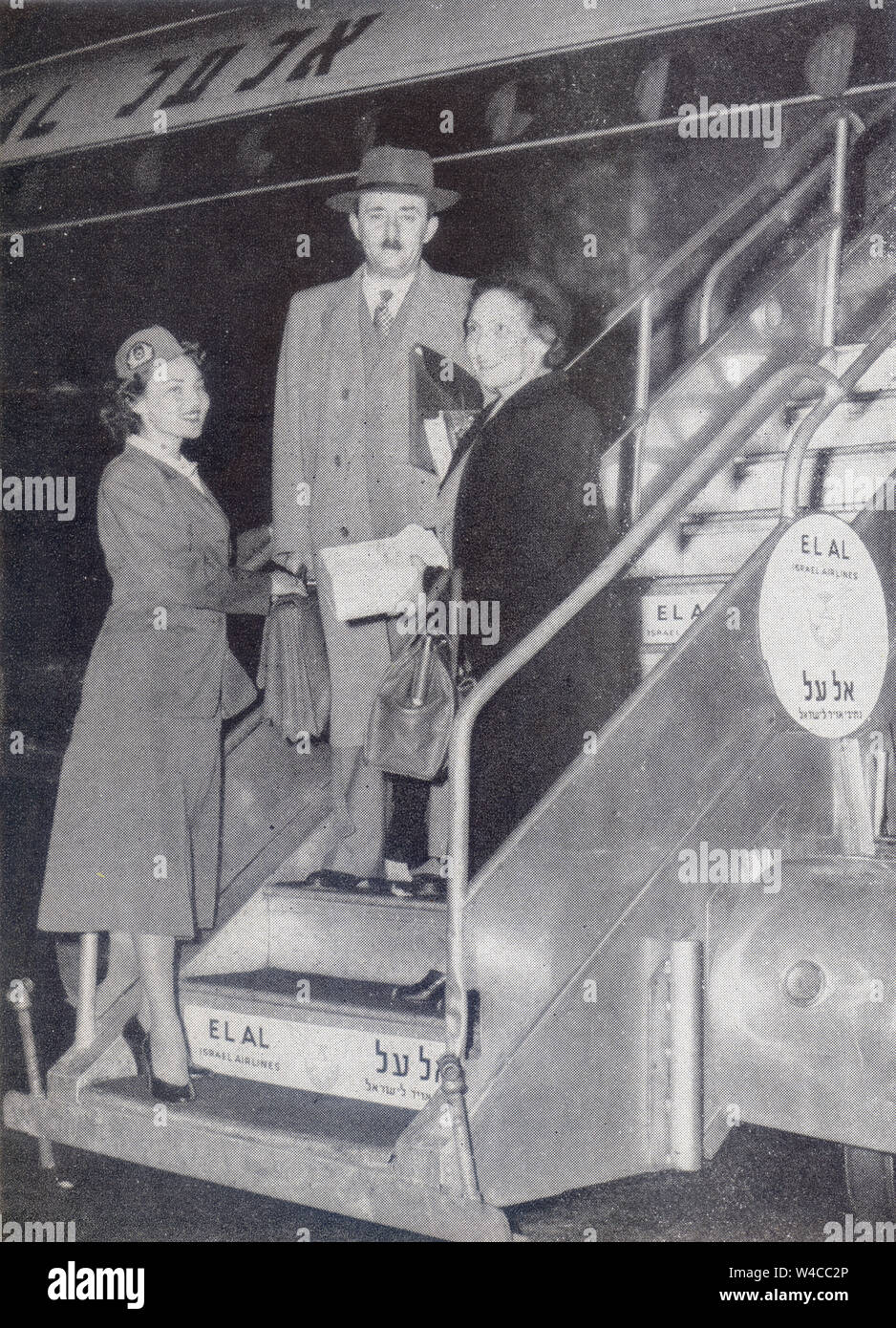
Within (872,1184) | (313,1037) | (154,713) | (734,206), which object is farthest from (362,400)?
(872,1184)

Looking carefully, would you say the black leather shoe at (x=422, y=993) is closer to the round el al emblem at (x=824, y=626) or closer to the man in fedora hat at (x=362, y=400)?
the man in fedora hat at (x=362, y=400)

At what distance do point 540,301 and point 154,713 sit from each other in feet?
4.53

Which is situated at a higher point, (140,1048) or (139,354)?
(139,354)

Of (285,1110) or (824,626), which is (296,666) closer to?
(285,1110)

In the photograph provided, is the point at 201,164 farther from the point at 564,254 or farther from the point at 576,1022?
the point at 576,1022

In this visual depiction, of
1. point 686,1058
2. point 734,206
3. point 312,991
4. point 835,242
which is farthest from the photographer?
point 734,206

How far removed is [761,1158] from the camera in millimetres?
3551

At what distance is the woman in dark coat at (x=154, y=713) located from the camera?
10.9ft

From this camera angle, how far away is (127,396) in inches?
137

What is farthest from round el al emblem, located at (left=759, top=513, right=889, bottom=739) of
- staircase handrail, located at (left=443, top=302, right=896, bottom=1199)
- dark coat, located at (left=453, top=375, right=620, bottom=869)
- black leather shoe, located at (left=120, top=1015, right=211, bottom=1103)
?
black leather shoe, located at (left=120, top=1015, right=211, bottom=1103)

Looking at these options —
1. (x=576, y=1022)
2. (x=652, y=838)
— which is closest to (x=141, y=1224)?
(x=576, y=1022)

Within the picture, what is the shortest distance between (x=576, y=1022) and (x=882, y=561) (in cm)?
147

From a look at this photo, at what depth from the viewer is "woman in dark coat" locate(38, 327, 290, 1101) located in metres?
3.32

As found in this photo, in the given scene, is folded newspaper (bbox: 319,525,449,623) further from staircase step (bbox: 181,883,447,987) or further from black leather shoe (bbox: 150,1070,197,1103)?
black leather shoe (bbox: 150,1070,197,1103)
